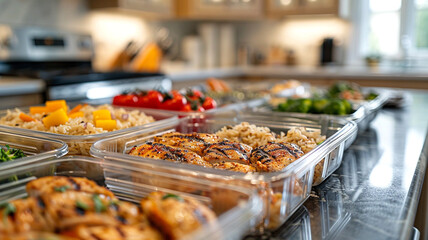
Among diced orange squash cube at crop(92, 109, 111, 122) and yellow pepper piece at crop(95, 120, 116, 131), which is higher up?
diced orange squash cube at crop(92, 109, 111, 122)

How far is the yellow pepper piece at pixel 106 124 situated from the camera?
1370mm

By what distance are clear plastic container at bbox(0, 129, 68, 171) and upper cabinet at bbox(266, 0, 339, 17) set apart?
470 centimetres

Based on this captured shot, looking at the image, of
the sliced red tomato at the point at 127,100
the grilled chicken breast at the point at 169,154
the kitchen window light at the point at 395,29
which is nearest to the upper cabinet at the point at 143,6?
the sliced red tomato at the point at 127,100

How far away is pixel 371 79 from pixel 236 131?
393 cm

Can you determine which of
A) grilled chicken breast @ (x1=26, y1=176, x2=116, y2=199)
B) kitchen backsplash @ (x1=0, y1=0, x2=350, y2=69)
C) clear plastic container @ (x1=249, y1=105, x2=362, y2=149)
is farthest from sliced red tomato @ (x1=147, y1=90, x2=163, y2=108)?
kitchen backsplash @ (x1=0, y1=0, x2=350, y2=69)

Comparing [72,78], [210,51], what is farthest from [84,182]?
[210,51]

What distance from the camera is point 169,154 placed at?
102 cm

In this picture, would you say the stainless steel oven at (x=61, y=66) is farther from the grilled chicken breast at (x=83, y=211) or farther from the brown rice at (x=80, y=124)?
the grilled chicken breast at (x=83, y=211)

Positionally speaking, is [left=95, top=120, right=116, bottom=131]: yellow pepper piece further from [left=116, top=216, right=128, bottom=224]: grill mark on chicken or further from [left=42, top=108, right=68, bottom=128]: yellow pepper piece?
[left=116, top=216, right=128, bottom=224]: grill mark on chicken

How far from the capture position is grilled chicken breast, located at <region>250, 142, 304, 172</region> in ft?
3.16

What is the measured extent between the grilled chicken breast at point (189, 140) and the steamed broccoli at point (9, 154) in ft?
1.32

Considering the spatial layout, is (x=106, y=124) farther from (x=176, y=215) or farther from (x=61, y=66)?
(x=61, y=66)

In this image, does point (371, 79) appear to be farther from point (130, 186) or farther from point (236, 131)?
point (130, 186)

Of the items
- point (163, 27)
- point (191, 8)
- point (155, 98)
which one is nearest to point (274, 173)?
point (155, 98)
